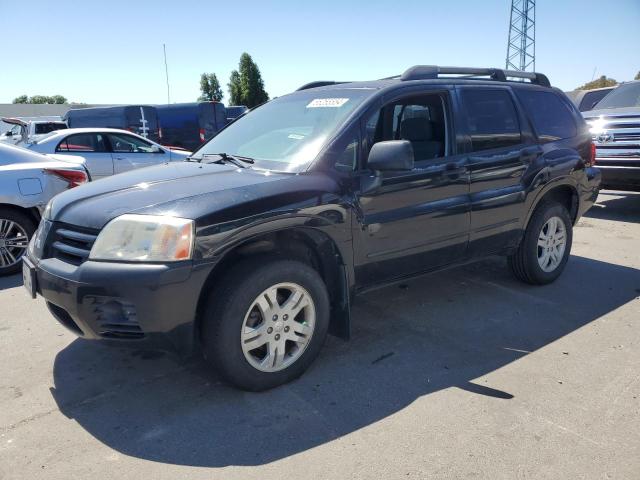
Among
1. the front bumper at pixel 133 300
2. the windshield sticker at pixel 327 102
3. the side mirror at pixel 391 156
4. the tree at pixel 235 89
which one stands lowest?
the front bumper at pixel 133 300

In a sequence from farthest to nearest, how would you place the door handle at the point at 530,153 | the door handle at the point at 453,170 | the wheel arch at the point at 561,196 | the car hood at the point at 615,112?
the car hood at the point at 615,112, the wheel arch at the point at 561,196, the door handle at the point at 530,153, the door handle at the point at 453,170

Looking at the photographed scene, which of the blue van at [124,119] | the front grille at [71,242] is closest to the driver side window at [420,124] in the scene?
the front grille at [71,242]

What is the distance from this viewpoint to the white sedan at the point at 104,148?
8953 mm

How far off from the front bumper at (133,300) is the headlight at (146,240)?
0.05m

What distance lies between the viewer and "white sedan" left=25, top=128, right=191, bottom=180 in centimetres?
895

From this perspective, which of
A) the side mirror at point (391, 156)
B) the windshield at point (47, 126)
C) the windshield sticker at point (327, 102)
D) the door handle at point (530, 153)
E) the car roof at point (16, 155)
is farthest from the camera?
the windshield at point (47, 126)

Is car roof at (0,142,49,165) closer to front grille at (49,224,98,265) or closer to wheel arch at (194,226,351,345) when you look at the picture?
front grille at (49,224,98,265)

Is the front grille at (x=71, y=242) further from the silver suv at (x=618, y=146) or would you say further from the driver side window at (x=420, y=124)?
the silver suv at (x=618, y=146)

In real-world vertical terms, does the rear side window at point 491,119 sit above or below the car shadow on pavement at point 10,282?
above

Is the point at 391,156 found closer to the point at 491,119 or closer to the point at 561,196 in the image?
the point at 491,119

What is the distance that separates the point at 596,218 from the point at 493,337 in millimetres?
5589

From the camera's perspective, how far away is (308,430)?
2.71 meters

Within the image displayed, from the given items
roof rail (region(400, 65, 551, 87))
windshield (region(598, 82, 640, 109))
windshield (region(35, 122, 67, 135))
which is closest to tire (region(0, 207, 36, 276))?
roof rail (region(400, 65, 551, 87))

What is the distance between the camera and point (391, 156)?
322 centimetres
